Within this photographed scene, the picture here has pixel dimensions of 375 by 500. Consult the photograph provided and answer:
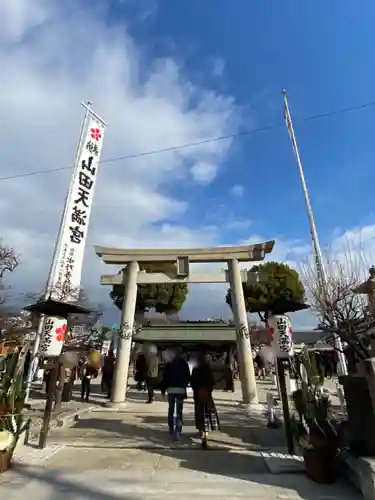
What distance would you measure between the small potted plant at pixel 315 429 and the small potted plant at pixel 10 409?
440cm

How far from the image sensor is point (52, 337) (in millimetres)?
9352

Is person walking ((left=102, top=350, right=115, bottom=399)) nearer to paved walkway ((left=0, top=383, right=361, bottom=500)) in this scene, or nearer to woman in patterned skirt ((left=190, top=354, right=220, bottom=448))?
paved walkway ((left=0, top=383, right=361, bottom=500))

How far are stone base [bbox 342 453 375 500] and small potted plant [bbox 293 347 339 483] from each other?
0.64 ft

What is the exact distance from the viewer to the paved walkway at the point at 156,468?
4.74m

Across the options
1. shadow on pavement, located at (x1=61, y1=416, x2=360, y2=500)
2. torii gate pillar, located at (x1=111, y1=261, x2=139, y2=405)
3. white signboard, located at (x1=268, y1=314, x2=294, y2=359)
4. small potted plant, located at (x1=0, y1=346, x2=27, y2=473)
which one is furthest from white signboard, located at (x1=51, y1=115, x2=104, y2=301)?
white signboard, located at (x1=268, y1=314, x2=294, y2=359)

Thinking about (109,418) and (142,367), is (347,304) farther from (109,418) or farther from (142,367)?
(142,367)

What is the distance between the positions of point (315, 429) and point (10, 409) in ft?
15.2

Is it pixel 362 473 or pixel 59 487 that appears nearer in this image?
pixel 362 473

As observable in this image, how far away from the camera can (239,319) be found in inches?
555

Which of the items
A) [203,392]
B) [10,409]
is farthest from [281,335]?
[10,409]

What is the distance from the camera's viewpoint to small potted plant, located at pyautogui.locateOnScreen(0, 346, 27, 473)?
5.43 meters

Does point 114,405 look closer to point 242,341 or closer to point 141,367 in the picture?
point 141,367

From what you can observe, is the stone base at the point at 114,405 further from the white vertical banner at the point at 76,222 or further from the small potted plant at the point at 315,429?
→ the small potted plant at the point at 315,429

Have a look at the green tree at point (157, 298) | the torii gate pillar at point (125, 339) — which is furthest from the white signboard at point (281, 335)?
the green tree at point (157, 298)
